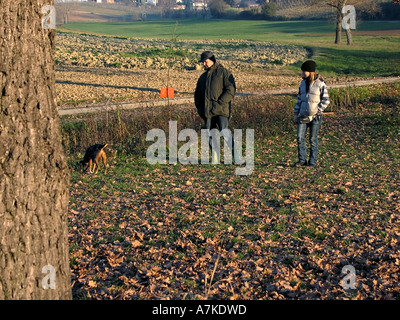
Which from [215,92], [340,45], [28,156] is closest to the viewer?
[28,156]

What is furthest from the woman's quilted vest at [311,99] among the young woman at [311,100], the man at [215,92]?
the man at [215,92]

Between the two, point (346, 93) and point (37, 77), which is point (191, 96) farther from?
point (37, 77)

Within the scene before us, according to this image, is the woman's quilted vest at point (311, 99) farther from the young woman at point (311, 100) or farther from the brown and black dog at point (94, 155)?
the brown and black dog at point (94, 155)

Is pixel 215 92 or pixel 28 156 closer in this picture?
pixel 28 156

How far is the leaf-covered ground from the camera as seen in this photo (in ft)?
17.6

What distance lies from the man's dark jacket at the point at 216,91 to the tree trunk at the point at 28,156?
254 inches

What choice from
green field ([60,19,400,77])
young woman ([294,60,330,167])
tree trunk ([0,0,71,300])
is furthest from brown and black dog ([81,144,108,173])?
tree trunk ([0,0,71,300])

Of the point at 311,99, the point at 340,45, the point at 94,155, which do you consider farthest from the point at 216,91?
the point at 340,45

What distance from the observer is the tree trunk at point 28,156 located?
4.00 metres

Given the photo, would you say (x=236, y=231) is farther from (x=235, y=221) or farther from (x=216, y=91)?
(x=216, y=91)

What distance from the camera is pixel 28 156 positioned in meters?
4.07

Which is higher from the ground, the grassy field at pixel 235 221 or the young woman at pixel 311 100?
the young woman at pixel 311 100

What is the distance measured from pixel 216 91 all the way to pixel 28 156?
269 inches

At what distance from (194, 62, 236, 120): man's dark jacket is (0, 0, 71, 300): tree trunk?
6.45 meters
